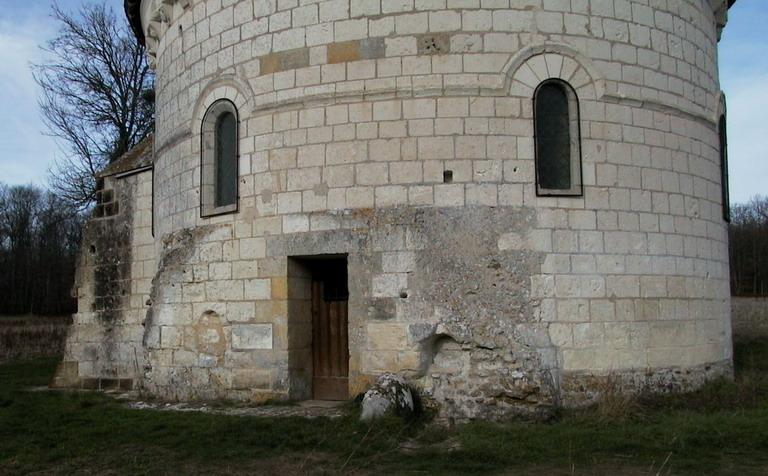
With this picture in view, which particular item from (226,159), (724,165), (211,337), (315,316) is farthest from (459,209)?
(724,165)

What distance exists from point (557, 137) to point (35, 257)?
4575 cm

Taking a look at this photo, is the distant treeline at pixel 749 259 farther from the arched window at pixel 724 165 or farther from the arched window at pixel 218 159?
the arched window at pixel 218 159

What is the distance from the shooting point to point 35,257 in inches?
1885

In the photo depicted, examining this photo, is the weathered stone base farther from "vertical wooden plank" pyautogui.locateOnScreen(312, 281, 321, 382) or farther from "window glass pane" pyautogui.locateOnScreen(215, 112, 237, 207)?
"window glass pane" pyautogui.locateOnScreen(215, 112, 237, 207)

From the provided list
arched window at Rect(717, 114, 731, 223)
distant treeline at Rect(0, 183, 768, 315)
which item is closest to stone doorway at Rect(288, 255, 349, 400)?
arched window at Rect(717, 114, 731, 223)

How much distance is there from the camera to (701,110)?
9.94 m

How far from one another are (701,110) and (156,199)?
7.82 metres

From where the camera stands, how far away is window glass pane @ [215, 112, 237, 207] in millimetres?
9984

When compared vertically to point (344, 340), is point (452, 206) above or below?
above

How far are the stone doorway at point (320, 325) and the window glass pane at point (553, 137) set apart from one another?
267 cm

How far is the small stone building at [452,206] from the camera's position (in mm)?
8398

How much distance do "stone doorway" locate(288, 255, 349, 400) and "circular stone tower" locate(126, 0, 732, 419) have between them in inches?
1.0

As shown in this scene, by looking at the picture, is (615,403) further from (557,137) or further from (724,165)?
(724,165)

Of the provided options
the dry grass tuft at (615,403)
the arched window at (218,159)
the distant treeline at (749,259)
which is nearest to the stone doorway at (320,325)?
the arched window at (218,159)
